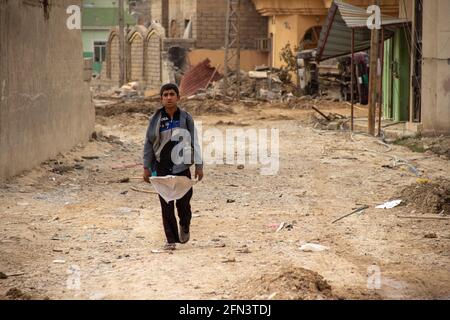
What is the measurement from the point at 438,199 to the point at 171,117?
144 inches

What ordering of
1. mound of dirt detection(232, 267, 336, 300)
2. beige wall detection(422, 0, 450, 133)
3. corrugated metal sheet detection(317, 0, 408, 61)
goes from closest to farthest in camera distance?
mound of dirt detection(232, 267, 336, 300) < beige wall detection(422, 0, 450, 133) < corrugated metal sheet detection(317, 0, 408, 61)

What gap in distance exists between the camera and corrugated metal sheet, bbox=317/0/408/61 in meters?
18.9

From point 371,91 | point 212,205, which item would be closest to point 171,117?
point 212,205

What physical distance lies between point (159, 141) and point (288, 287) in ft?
7.05

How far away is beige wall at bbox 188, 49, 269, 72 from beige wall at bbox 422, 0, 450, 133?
927 inches

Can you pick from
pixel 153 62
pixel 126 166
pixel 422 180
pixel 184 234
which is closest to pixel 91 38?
pixel 153 62

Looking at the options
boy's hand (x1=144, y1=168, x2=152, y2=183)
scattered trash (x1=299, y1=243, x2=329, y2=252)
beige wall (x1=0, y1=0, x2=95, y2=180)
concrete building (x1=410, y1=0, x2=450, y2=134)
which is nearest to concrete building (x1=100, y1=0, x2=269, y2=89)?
concrete building (x1=410, y1=0, x2=450, y2=134)

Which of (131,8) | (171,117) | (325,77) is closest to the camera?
(171,117)

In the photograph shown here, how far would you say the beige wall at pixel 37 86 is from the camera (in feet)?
38.7

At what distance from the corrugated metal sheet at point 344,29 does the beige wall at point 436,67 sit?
135cm

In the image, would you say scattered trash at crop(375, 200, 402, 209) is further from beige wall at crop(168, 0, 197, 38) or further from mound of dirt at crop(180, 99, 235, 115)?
beige wall at crop(168, 0, 197, 38)

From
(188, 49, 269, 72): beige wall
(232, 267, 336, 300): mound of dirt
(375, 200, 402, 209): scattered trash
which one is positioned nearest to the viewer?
(232, 267, 336, 300): mound of dirt

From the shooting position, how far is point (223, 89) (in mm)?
36219
